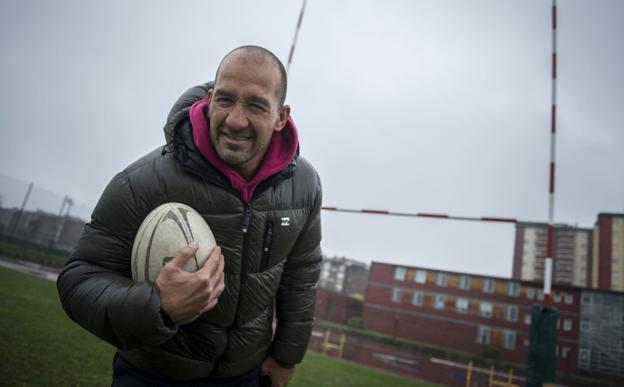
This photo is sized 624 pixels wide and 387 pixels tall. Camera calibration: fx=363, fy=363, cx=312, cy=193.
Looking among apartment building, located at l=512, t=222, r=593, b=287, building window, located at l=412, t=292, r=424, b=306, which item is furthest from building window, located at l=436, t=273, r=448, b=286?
apartment building, located at l=512, t=222, r=593, b=287

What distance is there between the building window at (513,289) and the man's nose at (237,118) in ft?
135

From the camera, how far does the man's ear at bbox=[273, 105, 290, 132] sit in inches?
75.1

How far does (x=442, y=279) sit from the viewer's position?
38.9m

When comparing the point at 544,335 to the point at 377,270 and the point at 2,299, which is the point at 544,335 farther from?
the point at 377,270

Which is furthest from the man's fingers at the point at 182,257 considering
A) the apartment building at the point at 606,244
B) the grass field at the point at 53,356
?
the apartment building at the point at 606,244

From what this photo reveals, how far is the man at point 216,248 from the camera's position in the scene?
4.26ft

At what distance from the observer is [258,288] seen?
5.80 feet

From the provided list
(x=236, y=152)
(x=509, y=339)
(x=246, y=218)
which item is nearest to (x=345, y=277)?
(x=509, y=339)

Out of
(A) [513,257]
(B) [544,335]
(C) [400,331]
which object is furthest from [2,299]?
(A) [513,257]

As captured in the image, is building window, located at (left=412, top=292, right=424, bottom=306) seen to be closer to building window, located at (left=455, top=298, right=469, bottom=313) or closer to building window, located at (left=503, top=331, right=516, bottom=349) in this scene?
building window, located at (left=455, top=298, right=469, bottom=313)

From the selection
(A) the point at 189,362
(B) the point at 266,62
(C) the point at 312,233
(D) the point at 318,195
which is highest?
(B) the point at 266,62

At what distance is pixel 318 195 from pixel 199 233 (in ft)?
2.68

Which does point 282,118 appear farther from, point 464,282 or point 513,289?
point 513,289

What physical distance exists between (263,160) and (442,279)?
134 ft
